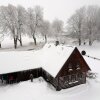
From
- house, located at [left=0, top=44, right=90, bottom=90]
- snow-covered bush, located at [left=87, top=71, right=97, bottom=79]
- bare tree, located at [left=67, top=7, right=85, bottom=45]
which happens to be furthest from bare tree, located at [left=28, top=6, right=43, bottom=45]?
snow-covered bush, located at [left=87, top=71, right=97, bottom=79]

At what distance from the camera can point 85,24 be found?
47.4 m

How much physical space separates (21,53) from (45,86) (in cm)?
823

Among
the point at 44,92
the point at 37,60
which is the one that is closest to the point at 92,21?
the point at 37,60

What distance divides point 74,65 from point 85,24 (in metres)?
30.7

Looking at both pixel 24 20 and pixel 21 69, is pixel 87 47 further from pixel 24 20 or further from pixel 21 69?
pixel 21 69

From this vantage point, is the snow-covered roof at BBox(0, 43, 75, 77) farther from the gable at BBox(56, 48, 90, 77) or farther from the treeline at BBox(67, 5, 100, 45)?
the treeline at BBox(67, 5, 100, 45)

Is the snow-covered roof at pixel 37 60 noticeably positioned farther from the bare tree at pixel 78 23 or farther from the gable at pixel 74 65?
the bare tree at pixel 78 23

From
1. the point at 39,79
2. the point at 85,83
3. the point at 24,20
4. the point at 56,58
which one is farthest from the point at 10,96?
the point at 24,20

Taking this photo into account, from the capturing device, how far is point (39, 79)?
22312 millimetres

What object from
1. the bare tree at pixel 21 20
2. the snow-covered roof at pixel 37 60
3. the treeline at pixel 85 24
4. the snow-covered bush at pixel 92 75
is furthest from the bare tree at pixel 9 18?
the snow-covered bush at pixel 92 75

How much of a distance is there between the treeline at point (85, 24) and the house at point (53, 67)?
26.3m

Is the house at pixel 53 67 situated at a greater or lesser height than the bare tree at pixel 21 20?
lesser

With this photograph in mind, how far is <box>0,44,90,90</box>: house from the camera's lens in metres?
19.6

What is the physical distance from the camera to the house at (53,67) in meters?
19.6
